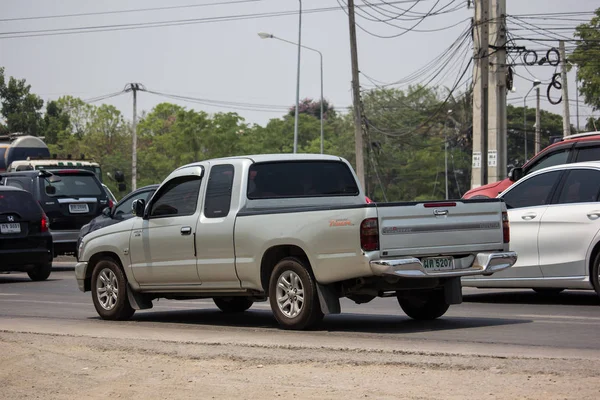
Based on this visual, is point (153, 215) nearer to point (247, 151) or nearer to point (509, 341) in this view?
point (509, 341)

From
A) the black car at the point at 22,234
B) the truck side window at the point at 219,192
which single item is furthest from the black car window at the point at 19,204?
the truck side window at the point at 219,192

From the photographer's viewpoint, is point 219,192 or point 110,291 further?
point 110,291

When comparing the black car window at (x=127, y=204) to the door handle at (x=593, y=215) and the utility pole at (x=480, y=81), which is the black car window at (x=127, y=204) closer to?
the utility pole at (x=480, y=81)

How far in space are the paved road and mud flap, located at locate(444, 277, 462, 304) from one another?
271 millimetres

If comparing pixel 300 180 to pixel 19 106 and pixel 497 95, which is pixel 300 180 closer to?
pixel 497 95

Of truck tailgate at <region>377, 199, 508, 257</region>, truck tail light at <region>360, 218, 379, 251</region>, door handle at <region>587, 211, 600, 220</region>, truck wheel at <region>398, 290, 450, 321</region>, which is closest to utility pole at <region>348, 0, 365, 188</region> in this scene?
door handle at <region>587, 211, 600, 220</region>

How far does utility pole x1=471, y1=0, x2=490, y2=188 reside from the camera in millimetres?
29031

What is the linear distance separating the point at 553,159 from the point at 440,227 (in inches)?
310

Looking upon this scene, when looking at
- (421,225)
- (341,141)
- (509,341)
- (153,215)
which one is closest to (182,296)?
(153,215)

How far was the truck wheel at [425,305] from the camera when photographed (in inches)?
476

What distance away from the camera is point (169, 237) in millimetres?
12781

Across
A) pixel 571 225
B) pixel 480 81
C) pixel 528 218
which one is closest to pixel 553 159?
pixel 528 218

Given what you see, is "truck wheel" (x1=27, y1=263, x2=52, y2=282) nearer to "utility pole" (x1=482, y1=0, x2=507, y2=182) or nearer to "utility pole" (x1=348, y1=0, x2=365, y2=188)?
"utility pole" (x1=482, y1=0, x2=507, y2=182)

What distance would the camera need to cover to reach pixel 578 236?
13.4m
